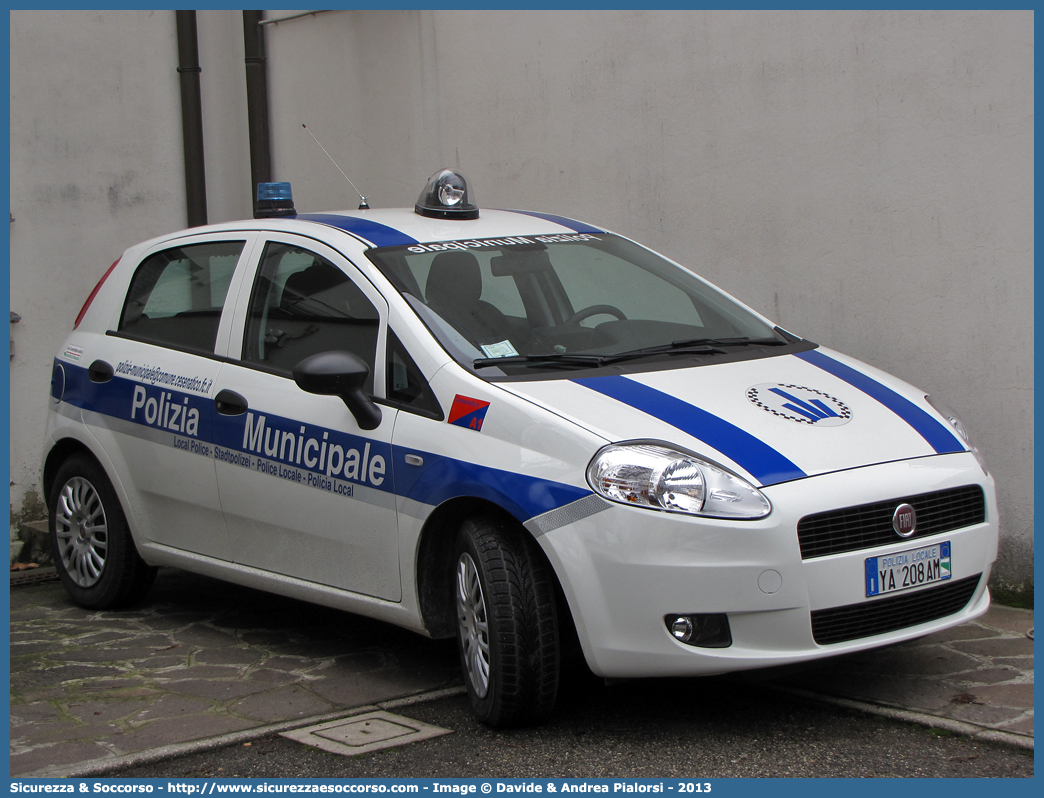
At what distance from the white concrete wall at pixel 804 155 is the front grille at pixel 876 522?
66.1 inches

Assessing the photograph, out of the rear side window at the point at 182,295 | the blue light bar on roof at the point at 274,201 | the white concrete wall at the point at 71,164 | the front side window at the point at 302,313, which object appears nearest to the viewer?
the front side window at the point at 302,313

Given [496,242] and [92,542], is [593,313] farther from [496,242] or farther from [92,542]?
[92,542]

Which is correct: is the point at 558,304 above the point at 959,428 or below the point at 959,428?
above

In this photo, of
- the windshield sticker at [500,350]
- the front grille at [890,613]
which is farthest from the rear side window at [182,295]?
the front grille at [890,613]

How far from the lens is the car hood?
12.5 ft

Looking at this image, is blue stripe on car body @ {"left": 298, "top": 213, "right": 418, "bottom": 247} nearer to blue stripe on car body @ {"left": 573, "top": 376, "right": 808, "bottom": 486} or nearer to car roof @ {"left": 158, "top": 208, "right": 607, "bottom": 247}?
car roof @ {"left": 158, "top": 208, "right": 607, "bottom": 247}

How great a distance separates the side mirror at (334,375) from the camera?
424cm

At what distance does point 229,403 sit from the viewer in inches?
195

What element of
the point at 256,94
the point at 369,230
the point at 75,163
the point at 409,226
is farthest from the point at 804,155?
the point at 75,163

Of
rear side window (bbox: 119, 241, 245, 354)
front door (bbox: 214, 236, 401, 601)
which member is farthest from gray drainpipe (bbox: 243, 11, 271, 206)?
front door (bbox: 214, 236, 401, 601)

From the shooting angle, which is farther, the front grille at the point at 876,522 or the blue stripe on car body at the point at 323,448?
the blue stripe on car body at the point at 323,448

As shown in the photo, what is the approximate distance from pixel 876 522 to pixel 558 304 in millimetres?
1579

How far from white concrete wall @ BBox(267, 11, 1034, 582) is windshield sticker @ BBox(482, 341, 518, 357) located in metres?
2.31

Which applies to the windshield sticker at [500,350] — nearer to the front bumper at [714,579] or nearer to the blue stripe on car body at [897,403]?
the front bumper at [714,579]
